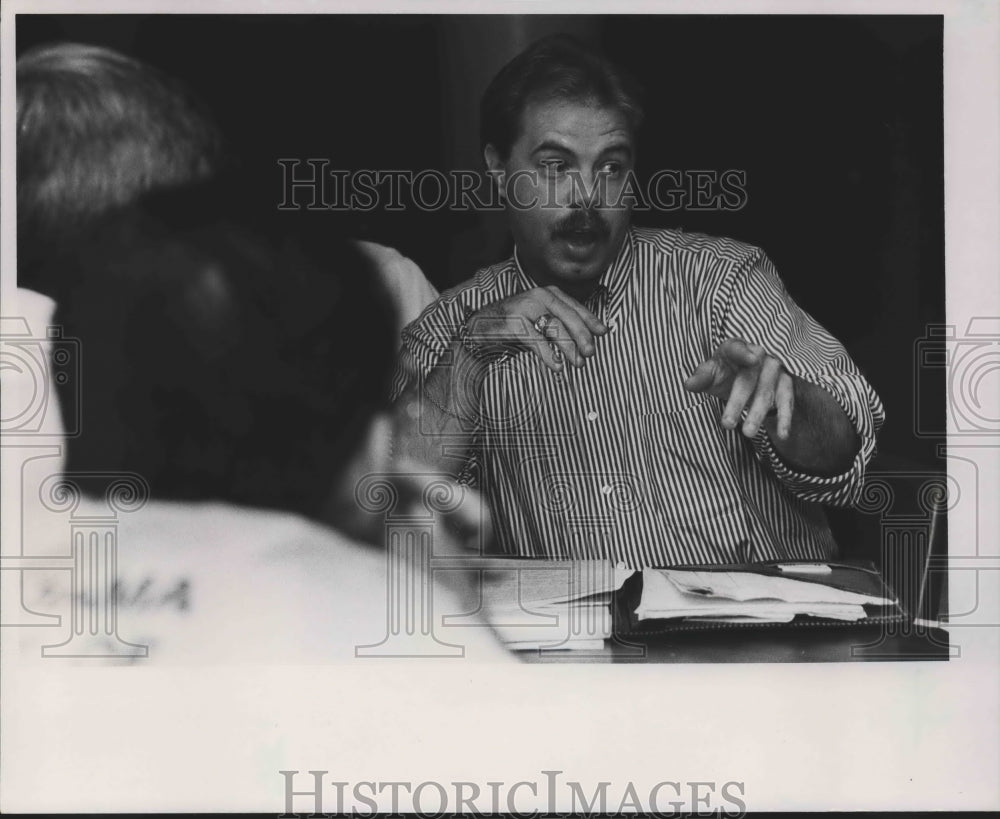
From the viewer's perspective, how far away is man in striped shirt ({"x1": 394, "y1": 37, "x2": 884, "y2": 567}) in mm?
2479

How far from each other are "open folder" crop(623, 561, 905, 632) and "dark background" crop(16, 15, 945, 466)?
40 cm

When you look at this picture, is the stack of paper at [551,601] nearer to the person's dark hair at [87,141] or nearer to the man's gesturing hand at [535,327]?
the man's gesturing hand at [535,327]

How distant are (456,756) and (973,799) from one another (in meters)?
1.24

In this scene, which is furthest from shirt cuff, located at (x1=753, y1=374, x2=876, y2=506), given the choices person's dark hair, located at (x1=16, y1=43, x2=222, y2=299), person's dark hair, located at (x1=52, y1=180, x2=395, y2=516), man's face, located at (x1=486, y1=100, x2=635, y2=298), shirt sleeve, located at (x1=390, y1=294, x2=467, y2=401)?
person's dark hair, located at (x1=16, y1=43, x2=222, y2=299)

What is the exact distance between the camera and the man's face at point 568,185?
2.49m

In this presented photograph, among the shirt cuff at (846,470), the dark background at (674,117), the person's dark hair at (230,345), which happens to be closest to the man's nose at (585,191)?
the dark background at (674,117)

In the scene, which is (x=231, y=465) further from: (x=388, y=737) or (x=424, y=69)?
(x=424, y=69)

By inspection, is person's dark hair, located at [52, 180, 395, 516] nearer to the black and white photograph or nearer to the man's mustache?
the black and white photograph

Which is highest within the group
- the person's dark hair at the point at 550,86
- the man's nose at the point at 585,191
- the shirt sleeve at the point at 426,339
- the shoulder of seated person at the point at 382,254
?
the person's dark hair at the point at 550,86

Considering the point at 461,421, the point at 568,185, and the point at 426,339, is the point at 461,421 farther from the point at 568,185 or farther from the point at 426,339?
the point at 568,185

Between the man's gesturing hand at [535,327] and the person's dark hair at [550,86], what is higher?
the person's dark hair at [550,86]

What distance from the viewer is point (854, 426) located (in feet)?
8.20

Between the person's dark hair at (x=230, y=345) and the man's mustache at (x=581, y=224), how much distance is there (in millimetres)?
447

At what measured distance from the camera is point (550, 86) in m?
2.49
